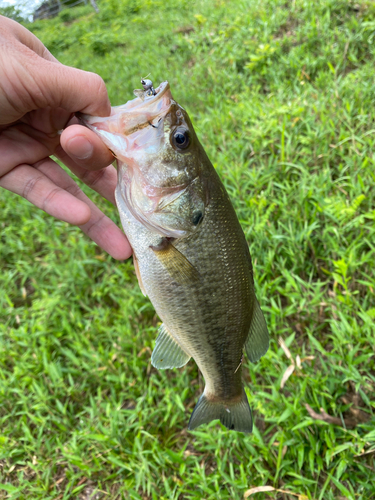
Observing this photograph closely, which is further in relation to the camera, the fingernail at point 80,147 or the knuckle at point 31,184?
the knuckle at point 31,184

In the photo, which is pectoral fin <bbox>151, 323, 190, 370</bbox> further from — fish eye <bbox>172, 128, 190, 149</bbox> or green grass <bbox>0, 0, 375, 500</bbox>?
fish eye <bbox>172, 128, 190, 149</bbox>

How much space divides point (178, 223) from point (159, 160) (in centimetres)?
31

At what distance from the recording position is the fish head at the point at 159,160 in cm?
155

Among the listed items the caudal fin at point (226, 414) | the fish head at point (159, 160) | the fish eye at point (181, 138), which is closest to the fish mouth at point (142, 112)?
the fish head at point (159, 160)

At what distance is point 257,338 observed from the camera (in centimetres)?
184

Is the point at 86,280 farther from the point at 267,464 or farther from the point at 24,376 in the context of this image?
the point at 267,464

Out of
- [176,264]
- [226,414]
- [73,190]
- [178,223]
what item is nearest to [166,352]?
[226,414]

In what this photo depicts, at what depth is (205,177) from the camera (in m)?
1.62

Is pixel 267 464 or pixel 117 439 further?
pixel 117 439

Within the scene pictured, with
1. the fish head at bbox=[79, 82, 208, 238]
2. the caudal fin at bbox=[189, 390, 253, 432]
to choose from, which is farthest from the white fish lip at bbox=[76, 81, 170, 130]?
the caudal fin at bbox=[189, 390, 253, 432]

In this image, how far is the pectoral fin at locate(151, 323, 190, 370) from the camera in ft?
6.09

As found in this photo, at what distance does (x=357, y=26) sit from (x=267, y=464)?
17.5 ft

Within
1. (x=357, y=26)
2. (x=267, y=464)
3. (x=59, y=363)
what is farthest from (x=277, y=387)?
(x=357, y=26)

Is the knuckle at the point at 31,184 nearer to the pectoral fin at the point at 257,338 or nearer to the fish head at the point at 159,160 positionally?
the fish head at the point at 159,160
